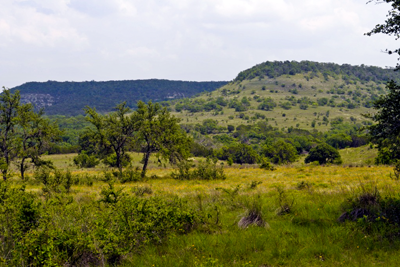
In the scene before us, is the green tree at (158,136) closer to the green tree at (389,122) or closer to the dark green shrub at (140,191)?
the dark green shrub at (140,191)

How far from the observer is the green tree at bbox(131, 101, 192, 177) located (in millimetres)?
31938

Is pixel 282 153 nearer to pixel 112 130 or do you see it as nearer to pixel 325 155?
pixel 325 155

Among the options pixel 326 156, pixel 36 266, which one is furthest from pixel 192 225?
pixel 326 156

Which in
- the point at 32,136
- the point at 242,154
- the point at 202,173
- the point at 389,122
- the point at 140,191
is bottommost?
the point at 242,154

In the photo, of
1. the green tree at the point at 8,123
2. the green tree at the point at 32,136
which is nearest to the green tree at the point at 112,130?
the green tree at the point at 32,136

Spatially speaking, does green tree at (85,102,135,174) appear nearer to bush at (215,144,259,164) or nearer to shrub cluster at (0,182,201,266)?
shrub cluster at (0,182,201,266)

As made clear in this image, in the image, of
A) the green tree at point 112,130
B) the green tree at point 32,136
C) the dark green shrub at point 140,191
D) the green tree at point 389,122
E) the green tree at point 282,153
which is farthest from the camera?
the green tree at point 282,153

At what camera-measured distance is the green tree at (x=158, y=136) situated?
31.9 m

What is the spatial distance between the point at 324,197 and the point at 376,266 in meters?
5.24

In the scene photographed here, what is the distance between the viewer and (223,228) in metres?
8.18

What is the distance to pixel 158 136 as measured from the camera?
107 ft

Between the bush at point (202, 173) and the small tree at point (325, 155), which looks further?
the small tree at point (325, 155)

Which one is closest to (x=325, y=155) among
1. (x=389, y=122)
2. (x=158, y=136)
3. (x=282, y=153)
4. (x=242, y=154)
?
(x=282, y=153)

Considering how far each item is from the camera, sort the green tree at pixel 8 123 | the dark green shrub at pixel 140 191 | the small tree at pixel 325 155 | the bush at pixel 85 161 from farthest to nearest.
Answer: the bush at pixel 85 161, the small tree at pixel 325 155, the green tree at pixel 8 123, the dark green shrub at pixel 140 191
